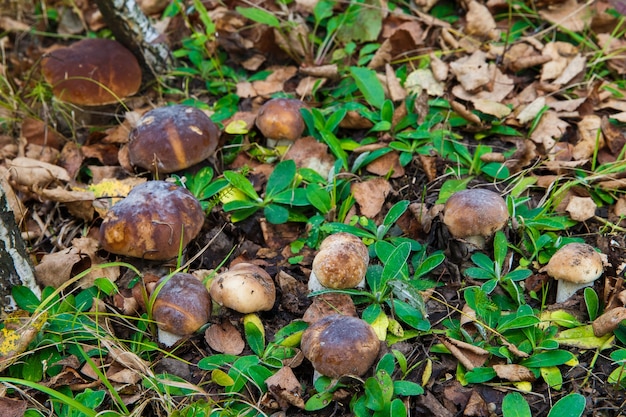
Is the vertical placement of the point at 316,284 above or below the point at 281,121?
below

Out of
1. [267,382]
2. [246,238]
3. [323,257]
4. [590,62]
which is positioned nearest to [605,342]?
[323,257]

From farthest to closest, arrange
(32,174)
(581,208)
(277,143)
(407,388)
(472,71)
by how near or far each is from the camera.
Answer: (472,71) → (277,143) → (32,174) → (581,208) → (407,388)

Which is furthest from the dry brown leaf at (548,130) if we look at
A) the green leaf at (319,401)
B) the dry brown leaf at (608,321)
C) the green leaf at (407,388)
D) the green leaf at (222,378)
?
the green leaf at (222,378)

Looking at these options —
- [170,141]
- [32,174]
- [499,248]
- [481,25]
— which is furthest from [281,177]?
[481,25]

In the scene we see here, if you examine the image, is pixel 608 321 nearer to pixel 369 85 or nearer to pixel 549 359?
pixel 549 359

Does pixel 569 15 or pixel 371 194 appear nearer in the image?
pixel 371 194
